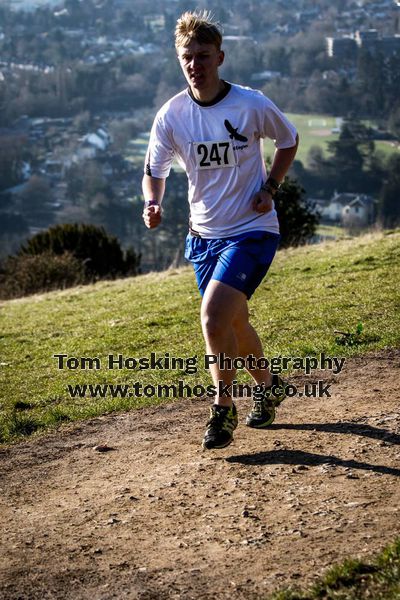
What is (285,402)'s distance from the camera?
6.71 m

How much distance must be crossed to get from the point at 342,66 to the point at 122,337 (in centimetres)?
6970

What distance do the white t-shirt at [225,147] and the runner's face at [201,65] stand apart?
0.11 meters

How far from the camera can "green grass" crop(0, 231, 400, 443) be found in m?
7.70

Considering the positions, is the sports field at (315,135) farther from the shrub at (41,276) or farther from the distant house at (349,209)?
the shrub at (41,276)

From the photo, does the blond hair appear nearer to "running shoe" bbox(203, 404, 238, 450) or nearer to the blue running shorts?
the blue running shorts

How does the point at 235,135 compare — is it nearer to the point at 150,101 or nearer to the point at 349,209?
the point at 349,209

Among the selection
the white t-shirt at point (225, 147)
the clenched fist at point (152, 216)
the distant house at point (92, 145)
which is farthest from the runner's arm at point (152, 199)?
the distant house at point (92, 145)

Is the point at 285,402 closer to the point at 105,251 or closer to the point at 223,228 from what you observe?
the point at 223,228

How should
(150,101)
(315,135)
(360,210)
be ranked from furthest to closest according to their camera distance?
(150,101)
(315,135)
(360,210)

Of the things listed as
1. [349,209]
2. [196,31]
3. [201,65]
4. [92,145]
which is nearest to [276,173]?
[201,65]

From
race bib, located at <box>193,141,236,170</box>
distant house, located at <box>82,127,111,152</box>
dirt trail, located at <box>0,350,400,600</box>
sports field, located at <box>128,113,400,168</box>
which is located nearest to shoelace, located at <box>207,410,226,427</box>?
dirt trail, located at <box>0,350,400,600</box>

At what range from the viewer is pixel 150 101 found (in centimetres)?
8912

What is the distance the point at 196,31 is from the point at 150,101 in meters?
85.3

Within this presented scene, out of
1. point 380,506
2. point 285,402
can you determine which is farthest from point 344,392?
point 380,506
